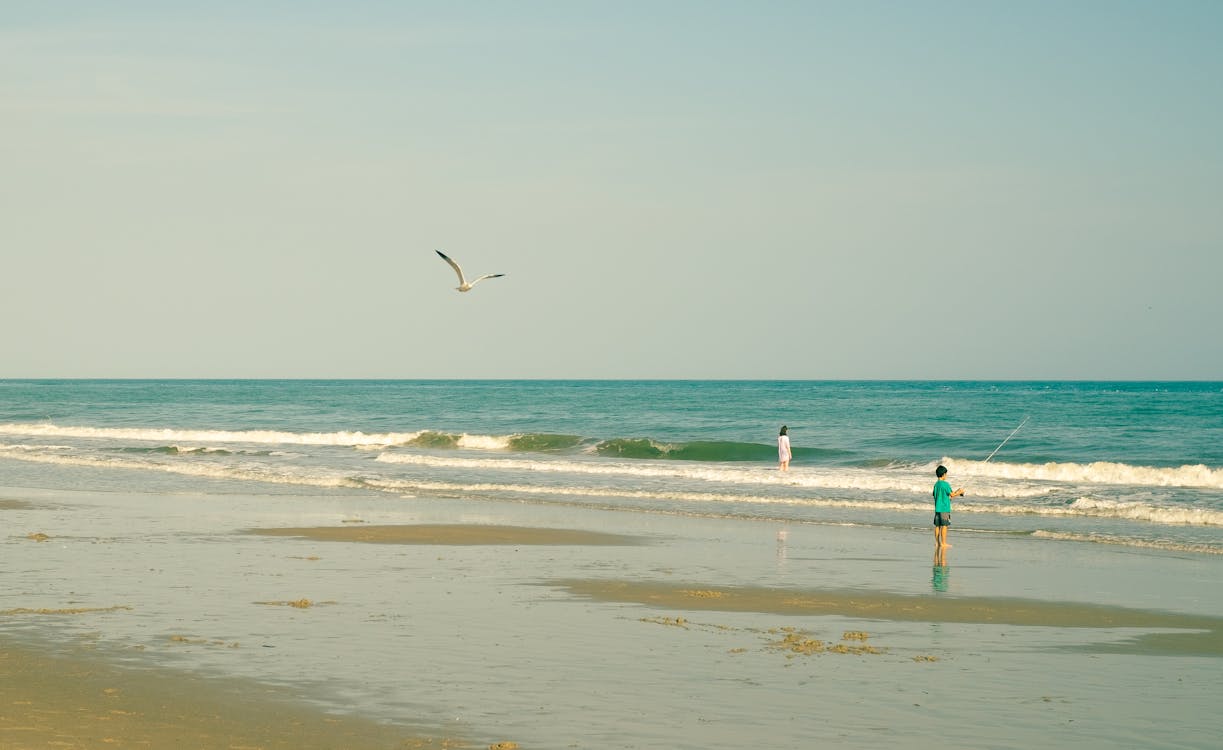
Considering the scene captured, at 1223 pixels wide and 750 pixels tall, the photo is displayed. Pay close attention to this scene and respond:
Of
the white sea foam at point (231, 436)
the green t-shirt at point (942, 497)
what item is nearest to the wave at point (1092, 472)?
the green t-shirt at point (942, 497)

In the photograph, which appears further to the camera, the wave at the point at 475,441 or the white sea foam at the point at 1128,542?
the wave at the point at 475,441

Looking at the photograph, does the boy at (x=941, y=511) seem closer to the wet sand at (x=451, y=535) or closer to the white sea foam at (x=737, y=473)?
the wet sand at (x=451, y=535)

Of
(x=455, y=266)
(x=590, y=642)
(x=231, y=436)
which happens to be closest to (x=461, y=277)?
(x=455, y=266)

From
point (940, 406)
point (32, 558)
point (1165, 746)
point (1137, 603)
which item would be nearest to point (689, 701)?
point (1165, 746)

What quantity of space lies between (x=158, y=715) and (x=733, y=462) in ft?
126

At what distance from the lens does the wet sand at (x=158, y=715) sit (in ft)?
25.7

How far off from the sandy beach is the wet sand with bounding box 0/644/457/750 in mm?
27

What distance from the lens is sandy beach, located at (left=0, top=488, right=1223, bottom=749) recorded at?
8430 millimetres

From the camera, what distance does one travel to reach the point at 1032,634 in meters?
12.3

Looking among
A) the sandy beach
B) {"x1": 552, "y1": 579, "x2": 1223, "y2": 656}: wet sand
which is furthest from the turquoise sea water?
{"x1": 552, "y1": 579, "x2": 1223, "y2": 656}: wet sand

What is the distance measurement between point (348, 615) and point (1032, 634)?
6.86m

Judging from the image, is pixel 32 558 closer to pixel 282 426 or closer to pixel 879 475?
pixel 879 475

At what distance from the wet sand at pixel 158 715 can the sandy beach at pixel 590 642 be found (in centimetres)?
3

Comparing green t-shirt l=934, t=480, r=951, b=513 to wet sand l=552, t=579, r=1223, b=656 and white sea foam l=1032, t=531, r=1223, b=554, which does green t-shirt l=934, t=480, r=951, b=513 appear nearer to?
white sea foam l=1032, t=531, r=1223, b=554
